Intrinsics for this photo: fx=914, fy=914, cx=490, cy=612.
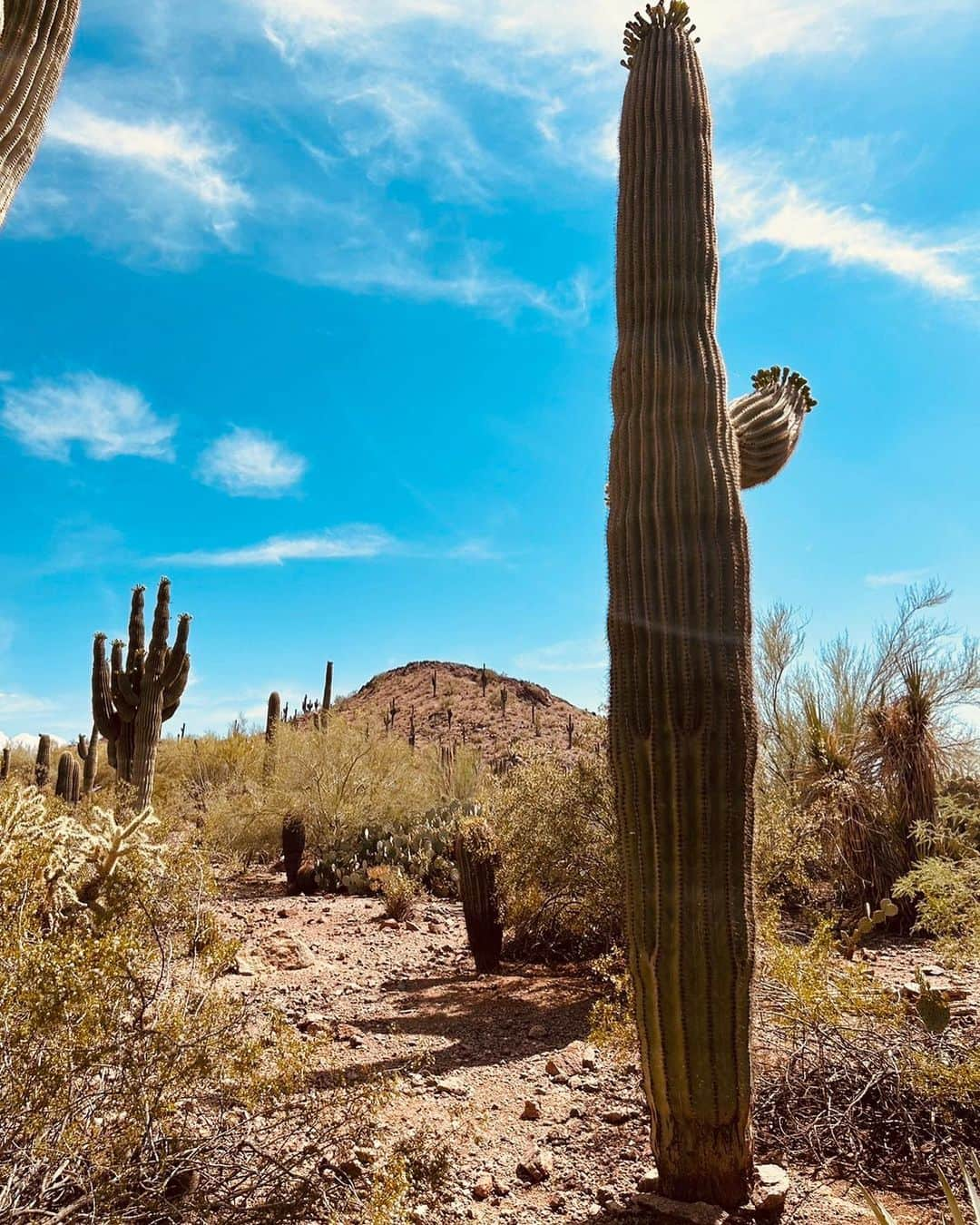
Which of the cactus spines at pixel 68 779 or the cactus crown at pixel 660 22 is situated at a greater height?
the cactus crown at pixel 660 22

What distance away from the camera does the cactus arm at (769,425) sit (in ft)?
17.0

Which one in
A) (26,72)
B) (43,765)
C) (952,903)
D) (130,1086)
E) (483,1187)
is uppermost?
(26,72)

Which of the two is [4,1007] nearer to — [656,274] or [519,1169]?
[519,1169]

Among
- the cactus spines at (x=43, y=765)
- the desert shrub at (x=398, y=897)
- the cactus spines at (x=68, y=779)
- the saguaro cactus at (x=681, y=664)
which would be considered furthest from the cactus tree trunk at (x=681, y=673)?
the cactus spines at (x=43, y=765)

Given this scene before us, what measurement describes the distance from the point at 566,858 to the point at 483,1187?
3590mm

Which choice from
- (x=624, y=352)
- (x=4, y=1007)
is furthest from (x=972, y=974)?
(x=4, y=1007)

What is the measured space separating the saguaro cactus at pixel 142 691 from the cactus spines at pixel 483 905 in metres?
7.63

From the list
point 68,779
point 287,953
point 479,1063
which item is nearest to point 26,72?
point 479,1063

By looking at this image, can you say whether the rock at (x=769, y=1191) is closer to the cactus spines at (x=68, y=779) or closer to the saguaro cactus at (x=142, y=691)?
the saguaro cactus at (x=142, y=691)

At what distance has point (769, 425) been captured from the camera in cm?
536

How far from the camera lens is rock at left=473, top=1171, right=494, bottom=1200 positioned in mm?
3721

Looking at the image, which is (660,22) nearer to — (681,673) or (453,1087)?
(681,673)

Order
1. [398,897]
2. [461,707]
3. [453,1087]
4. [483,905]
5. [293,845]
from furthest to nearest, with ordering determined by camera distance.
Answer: [461,707] → [293,845] → [398,897] → [483,905] → [453,1087]

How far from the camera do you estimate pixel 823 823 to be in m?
8.93
